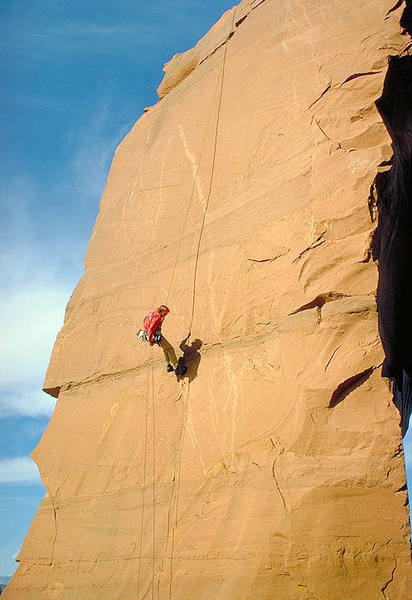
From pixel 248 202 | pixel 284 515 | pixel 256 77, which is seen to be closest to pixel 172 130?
pixel 256 77

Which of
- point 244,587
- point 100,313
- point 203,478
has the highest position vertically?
point 100,313

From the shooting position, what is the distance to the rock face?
609cm

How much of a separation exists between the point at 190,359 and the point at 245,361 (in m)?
1.01

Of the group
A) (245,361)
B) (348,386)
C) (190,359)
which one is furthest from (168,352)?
(348,386)

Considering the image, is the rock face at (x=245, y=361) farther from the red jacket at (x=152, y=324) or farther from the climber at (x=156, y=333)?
the red jacket at (x=152, y=324)

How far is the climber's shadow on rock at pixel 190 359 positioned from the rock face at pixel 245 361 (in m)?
0.03

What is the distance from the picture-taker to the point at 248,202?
855 cm

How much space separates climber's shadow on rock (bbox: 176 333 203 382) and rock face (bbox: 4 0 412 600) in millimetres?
30

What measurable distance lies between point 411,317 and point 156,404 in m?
4.83

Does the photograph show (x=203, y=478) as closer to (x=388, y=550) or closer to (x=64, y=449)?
(x=388, y=550)

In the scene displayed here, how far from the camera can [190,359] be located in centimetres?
832

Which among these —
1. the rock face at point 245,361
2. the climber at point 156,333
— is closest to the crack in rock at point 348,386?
the rock face at point 245,361

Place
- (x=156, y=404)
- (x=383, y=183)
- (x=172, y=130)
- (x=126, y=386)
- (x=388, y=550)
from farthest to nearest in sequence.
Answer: (x=172, y=130)
(x=126, y=386)
(x=156, y=404)
(x=383, y=183)
(x=388, y=550)

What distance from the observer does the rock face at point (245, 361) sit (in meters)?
6.09
